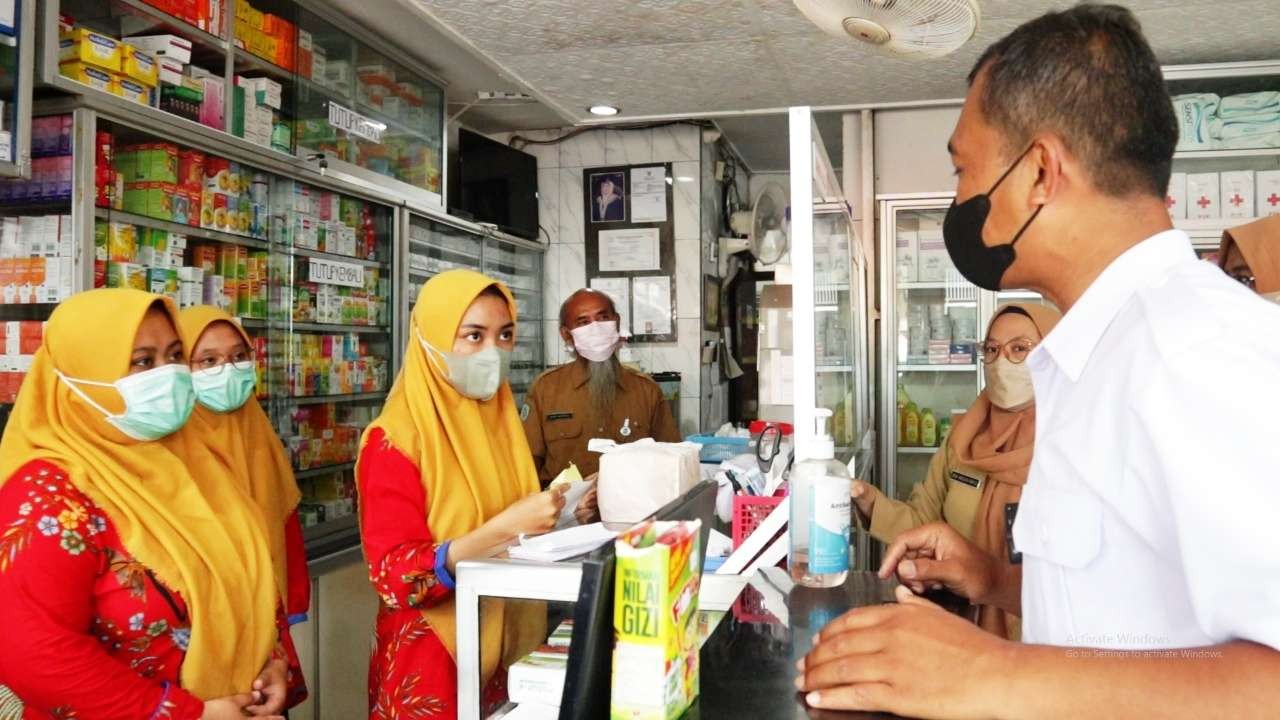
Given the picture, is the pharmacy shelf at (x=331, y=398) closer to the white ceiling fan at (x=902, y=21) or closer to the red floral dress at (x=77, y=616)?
the red floral dress at (x=77, y=616)

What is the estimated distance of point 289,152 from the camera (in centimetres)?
391

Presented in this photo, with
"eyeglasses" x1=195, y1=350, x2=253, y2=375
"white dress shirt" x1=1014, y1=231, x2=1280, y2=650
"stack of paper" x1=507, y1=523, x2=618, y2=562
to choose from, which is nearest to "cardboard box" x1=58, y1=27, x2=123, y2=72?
"eyeglasses" x1=195, y1=350, x2=253, y2=375

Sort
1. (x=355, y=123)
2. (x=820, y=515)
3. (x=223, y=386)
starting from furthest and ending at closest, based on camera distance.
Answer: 1. (x=355, y=123)
2. (x=223, y=386)
3. (x=820, y=515)

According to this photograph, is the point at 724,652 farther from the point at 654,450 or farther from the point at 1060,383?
the point at 654,450

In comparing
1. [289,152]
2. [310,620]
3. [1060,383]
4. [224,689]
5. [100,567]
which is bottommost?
[310,620]

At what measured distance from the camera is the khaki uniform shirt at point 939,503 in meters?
2.21

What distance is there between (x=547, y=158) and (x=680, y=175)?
0.99 meters

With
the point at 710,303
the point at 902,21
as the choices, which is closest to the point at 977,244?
the point at 902,21

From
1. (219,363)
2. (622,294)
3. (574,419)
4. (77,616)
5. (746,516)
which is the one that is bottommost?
(77,616)

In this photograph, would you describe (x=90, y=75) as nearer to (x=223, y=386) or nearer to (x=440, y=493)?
(x=223, y=386)

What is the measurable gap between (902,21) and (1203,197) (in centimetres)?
237

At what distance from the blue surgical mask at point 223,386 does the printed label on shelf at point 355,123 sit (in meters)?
1.79

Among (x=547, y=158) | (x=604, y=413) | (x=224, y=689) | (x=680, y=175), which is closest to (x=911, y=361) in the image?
(x=604, y=413)

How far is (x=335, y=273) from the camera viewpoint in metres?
4.20
